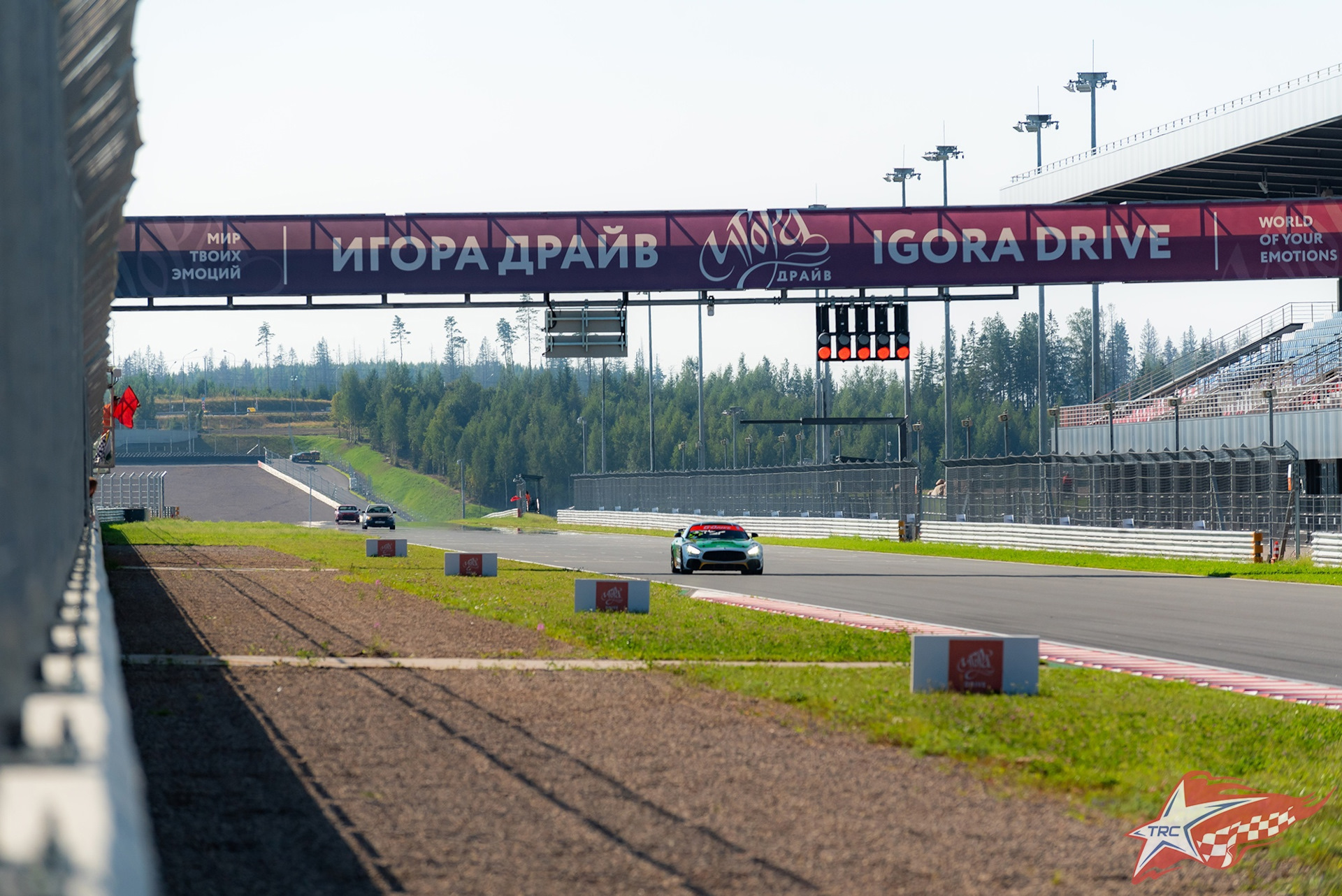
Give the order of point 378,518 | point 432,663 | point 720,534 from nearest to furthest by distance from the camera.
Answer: point 432,663, point 720,534, point 378,518

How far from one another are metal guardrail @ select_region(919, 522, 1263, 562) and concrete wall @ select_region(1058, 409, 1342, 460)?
505cm

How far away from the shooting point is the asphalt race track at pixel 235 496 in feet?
343

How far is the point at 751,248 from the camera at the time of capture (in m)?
30.9

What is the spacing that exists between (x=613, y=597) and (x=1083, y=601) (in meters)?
8.30

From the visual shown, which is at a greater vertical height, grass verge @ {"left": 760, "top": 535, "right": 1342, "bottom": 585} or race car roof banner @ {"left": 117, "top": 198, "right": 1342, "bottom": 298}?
race car roof banner @ {"left": 117, "top": 198, "right": 1342, "bottom": 298}

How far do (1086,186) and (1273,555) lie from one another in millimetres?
25531

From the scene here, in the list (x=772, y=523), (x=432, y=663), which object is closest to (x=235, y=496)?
(x=772, y=523)

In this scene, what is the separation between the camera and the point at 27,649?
460cm

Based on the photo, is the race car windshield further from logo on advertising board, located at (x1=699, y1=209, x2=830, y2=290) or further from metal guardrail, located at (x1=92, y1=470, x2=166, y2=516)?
metal guardrail, located at (x1=92, y1=470, x2=166, y2=516)

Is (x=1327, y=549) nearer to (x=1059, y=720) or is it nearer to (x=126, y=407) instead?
(x=1059, y=720)

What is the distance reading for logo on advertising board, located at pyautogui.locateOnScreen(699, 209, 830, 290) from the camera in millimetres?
30875

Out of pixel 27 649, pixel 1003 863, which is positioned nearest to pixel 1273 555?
pixel 1003 863

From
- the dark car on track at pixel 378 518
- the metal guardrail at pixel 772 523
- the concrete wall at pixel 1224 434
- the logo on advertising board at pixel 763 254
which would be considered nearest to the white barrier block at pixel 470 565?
the logo on advertising board at pixel 763 254

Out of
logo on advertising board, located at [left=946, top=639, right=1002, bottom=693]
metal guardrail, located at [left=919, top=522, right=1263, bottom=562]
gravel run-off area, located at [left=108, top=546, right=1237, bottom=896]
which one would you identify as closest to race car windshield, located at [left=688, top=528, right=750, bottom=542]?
metal guardrail, located at [left=919, top=522, right=1263, bottom=562]
